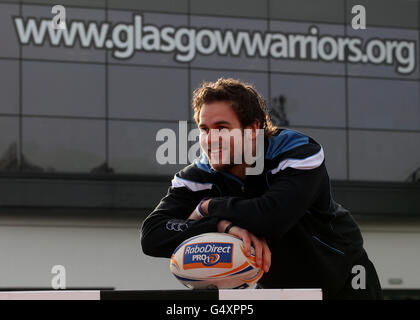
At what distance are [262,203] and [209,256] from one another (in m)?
0.37

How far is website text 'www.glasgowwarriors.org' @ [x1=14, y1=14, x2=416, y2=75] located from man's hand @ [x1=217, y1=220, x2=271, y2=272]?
14562 mm

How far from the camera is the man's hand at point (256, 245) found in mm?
3402

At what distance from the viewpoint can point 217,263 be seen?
3.37 m

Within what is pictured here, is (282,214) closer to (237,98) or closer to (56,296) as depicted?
(237,98)

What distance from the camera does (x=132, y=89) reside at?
1777cm

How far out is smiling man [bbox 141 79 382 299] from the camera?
350 centimetres

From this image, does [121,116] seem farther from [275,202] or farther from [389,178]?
[275,202]

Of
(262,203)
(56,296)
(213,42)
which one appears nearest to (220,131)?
(262,203)

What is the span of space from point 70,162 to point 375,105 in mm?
8098

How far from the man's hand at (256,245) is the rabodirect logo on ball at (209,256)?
77 mm

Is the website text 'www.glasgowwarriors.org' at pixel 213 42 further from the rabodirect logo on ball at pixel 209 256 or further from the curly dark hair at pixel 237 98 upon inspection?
the rabodirect logo on ball at pixel 209 256

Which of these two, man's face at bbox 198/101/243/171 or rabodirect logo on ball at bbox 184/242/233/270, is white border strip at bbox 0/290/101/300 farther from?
man's face at bbox 198/101/243/171

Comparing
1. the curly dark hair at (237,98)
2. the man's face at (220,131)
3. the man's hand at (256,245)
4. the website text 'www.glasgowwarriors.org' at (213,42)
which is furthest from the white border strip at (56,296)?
the website text 'www.glasgowwarriors.org' at (213,42)
